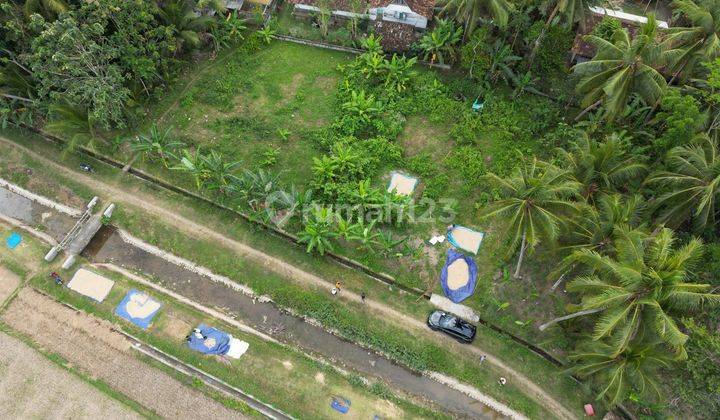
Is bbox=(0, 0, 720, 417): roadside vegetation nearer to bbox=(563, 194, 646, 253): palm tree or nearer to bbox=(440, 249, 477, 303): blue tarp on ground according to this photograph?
bbox=(563, 194, 646, 253): palm tree

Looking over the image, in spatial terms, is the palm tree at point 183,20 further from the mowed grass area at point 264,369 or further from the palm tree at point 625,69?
the palm tree at point 625,69

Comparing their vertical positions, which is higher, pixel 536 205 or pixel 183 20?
pixel 183 20

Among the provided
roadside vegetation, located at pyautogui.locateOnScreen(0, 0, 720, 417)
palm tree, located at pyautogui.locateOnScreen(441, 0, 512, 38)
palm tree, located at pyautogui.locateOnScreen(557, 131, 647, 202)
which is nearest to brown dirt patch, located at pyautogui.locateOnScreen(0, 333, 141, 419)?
roadside vegetation, located at pyautogui.locateOnScreen(0, 0, 720, 417)

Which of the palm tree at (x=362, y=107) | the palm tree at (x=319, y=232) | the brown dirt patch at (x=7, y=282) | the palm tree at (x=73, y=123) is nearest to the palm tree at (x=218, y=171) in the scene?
the palm tree at (x=319, y=232)

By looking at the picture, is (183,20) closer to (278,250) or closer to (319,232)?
(278,250)

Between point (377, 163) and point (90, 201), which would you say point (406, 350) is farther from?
point (90, 201)

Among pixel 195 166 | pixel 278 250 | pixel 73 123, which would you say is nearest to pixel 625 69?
pixel 278 250
